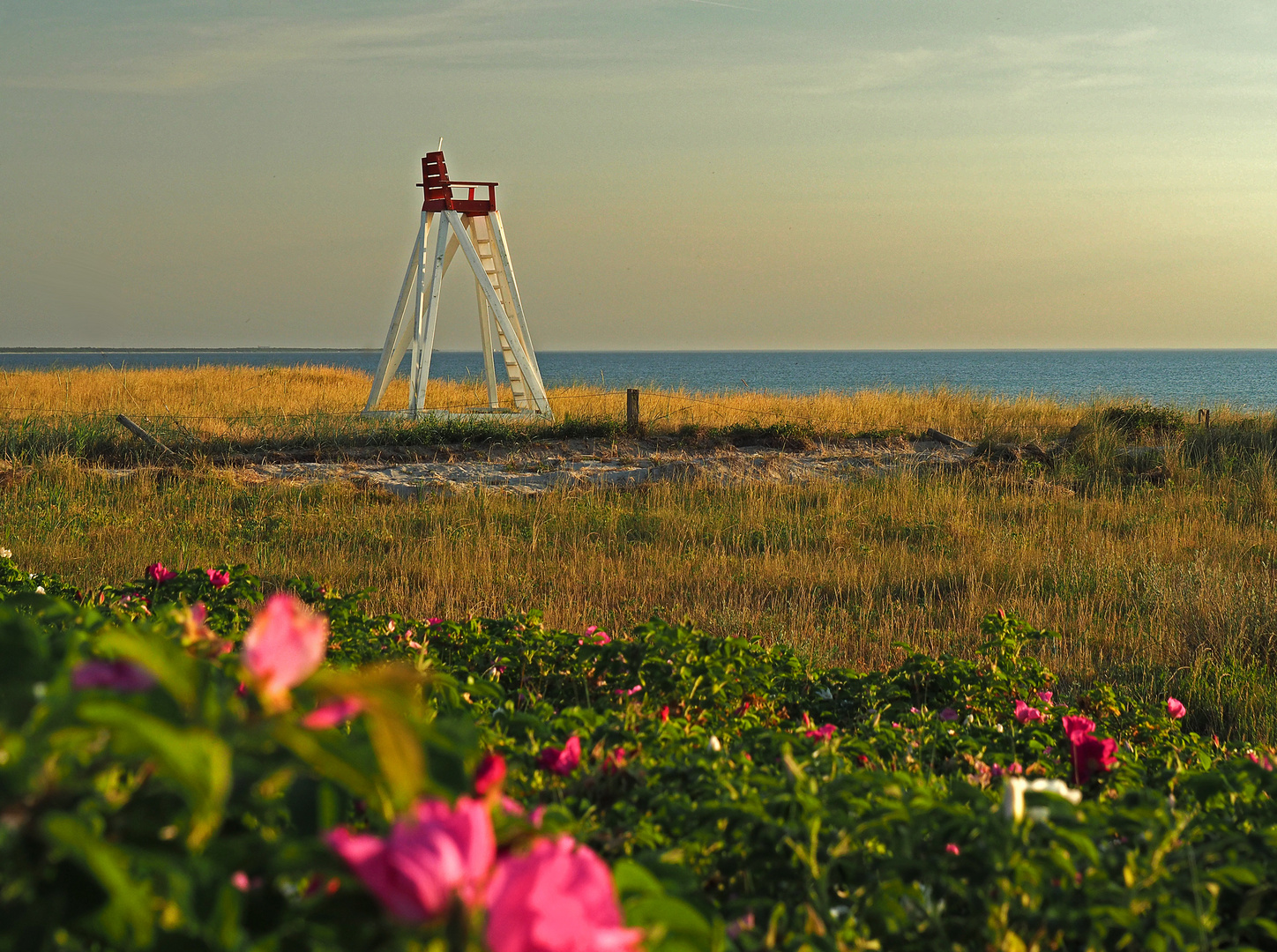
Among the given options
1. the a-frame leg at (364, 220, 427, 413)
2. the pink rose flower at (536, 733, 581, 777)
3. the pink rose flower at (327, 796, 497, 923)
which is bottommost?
the pink rose flower at (536, 733, 581, 777)

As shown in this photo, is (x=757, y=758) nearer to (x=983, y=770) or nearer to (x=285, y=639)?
(x=983, y=770)

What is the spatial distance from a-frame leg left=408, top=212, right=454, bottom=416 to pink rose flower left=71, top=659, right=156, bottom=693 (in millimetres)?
13554

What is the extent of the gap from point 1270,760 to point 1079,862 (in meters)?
0.85

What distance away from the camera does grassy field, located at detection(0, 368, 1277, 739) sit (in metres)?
4.78

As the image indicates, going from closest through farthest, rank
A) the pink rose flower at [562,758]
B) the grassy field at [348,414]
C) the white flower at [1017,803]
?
the white flower at [1017,803], the pink rose flower at [562,758], the grassy field at [348,414]

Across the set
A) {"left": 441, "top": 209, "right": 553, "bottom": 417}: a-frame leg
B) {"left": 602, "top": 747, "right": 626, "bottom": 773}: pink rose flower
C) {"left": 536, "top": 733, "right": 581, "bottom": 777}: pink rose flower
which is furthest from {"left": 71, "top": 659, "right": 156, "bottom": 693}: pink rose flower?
{"left": 441, "top": 209, "right": 553, "bottom": 417}: a-frame leg

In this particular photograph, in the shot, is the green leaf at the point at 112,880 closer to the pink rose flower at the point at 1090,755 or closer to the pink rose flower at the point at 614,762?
the pink rose flower at the point at 614,762

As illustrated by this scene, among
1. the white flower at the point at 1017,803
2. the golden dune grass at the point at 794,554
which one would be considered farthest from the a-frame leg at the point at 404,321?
the white flower at the point at 1017,803

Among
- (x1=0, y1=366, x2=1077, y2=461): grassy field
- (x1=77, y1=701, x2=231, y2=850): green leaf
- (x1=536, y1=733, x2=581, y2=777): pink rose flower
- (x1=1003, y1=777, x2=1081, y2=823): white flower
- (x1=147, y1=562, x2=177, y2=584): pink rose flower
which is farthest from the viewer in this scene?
(x1=0, y1=366, x2=1077, y2=461): grassy field

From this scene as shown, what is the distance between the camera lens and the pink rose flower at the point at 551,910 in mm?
606

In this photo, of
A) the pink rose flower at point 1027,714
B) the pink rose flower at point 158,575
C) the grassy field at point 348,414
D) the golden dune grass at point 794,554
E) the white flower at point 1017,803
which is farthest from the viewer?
the grassy field at point 348,414

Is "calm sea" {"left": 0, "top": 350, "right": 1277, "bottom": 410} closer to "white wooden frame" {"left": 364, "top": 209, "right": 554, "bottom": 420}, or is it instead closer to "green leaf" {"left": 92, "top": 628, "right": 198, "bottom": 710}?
"white wooden frame" {"left": 364, "top": 209, "right": 554, "bottom": 420}

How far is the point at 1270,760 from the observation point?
1980 millimetres

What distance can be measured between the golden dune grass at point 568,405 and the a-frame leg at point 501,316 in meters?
0.53
